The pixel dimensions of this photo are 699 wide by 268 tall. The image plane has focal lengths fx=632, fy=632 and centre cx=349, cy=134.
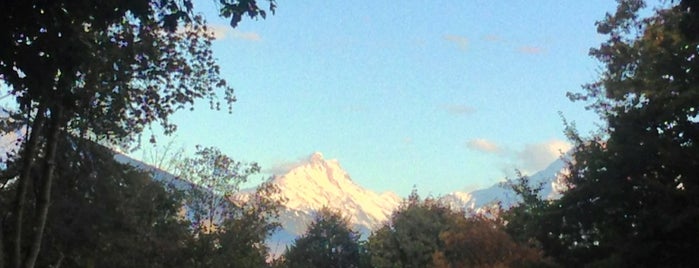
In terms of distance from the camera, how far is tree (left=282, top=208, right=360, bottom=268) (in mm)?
60281

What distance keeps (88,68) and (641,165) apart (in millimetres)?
17691

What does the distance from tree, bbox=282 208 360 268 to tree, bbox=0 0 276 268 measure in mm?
44528

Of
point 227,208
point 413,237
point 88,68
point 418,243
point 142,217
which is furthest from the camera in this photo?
point 413,237

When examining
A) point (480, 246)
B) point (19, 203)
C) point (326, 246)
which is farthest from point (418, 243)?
point (19, 203)

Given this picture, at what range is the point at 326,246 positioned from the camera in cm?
6125

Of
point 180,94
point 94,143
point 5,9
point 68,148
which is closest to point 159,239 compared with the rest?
point 94,143

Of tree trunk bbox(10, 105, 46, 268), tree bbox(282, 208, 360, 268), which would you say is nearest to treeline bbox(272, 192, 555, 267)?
tree bbox(282, 208, 360, 268)

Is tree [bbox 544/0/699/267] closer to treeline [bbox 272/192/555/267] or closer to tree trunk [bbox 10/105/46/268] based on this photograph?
treeline [bbox 272/192/555/267]

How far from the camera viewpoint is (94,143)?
17.3 m

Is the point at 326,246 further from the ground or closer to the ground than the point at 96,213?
further from the ground

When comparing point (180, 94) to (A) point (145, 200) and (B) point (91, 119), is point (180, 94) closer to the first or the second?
(B) point (91, 119)

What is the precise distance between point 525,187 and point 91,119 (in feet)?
96.7

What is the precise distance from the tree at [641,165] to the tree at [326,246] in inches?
1490

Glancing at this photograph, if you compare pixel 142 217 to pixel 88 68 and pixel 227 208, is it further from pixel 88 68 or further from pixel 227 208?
pixel 88 68
